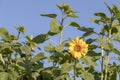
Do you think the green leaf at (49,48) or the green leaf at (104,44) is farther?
the green leaf at (49,48)

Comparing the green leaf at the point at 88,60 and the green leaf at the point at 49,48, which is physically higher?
the green leaf at the point at 49,48

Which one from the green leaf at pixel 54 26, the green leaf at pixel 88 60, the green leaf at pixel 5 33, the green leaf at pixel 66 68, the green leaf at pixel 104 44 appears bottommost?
the green leaf at pixel 66 68

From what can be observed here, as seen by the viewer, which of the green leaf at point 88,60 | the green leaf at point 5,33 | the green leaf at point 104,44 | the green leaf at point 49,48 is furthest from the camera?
the green leaf at point 5,33

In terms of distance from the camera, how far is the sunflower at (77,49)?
3.19 meters

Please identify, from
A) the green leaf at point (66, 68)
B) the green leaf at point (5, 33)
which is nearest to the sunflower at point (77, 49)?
the green leaf at point (66, 68)

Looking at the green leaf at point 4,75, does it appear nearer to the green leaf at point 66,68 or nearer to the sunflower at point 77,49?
the green leaf at point 66,68

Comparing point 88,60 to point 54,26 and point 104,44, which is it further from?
point 54,26

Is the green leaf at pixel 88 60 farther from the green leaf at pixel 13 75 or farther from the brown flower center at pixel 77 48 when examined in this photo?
the green leaf at pixel 13 75

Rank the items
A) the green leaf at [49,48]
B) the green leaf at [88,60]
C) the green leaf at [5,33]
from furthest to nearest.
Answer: the green leaf at [5,33] < the green leaf at [49,48] < the green leaf at [88,60]

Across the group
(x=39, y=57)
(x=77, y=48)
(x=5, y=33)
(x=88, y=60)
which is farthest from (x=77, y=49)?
(x=5, y=33)

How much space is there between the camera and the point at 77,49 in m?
3.29

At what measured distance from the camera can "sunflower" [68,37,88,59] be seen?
3.19 meters

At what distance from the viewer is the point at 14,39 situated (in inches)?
159

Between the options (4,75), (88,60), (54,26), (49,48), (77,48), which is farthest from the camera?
(54,26)
